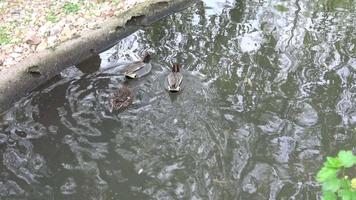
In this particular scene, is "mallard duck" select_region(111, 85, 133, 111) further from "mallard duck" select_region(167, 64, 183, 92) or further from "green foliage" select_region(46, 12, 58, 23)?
"green foliage" select_region(46, 12, 58, 23)

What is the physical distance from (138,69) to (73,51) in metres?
1.22

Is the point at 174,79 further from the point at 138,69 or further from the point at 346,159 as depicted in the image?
the point at 346,159

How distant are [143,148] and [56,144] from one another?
1056 millimetres

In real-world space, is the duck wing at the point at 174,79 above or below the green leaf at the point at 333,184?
below

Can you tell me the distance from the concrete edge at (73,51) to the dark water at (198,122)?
0.17 m

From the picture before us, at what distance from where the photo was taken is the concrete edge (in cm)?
700

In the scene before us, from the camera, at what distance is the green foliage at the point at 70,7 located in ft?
27.7

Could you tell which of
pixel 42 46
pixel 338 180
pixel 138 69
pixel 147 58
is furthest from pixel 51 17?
pixel 338 180

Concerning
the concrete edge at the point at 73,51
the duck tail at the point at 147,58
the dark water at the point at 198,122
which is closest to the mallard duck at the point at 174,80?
the dark water at the point at 198,122

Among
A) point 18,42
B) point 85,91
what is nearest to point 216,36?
point 85,91

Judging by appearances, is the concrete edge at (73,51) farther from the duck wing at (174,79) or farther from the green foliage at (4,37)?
the duck wing at (174,79)

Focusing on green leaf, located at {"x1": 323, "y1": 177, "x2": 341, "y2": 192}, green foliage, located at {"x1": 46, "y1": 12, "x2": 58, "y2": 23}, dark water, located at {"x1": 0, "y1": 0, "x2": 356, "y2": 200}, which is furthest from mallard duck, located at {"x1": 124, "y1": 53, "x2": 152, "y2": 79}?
green leaf, located at {"x1": 323, "y1": 177, "x2": 341, "y2": 192}

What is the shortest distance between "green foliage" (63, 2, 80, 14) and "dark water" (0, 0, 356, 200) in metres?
0.98

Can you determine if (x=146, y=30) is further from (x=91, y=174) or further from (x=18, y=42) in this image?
(x=91, y=174)
